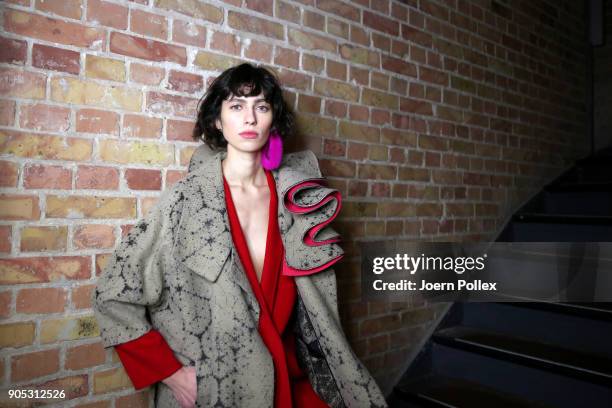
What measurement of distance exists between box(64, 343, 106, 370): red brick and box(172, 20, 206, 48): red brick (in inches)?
40.7

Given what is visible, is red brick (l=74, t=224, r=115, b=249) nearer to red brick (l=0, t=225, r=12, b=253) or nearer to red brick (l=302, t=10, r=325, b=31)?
red brick (l=0, t=225, r=12, b=253)

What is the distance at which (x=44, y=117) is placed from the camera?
1.28m

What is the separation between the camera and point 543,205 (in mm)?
3217

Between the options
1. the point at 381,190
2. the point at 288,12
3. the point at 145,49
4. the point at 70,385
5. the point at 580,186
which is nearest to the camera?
the point at 70,385

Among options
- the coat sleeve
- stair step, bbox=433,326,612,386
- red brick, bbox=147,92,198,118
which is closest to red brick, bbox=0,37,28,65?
red brick, bbox=147,92,198,118

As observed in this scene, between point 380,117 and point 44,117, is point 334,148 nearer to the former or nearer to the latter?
point 380,117

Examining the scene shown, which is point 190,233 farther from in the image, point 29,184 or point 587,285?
point 587,285

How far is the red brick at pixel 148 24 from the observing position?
56.1 inches

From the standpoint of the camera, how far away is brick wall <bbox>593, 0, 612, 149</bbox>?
12.4ft

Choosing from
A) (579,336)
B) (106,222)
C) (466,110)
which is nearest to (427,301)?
(579,336)

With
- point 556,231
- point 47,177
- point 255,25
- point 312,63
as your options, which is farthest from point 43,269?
point 556,231

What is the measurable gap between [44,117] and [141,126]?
0.27m

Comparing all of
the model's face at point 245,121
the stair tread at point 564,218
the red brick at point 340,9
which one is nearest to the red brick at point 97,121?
the model's face at point 245,121

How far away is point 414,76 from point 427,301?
1.24m
